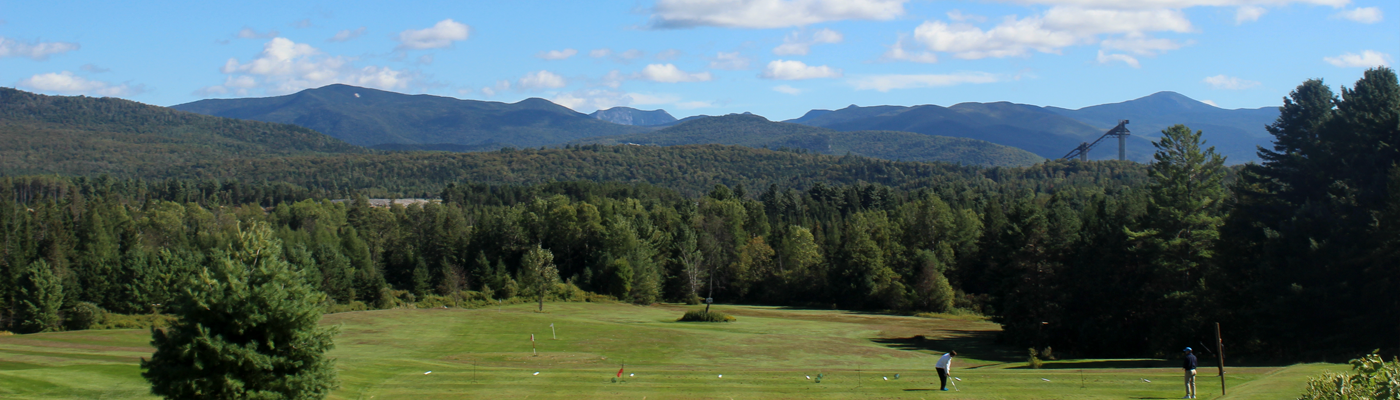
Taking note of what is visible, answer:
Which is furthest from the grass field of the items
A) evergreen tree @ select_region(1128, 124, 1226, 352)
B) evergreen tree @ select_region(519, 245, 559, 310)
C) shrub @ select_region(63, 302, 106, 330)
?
evergreen tree @ select_region(519, 245, 559, 310)

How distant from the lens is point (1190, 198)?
47469 millimetres

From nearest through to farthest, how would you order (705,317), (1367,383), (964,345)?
(1367,383) → (964,345) → (705,317)

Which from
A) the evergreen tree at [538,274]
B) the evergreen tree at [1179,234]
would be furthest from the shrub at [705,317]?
the evergreen tree at [1179,234]

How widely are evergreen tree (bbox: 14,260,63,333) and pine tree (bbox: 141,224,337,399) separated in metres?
62.0

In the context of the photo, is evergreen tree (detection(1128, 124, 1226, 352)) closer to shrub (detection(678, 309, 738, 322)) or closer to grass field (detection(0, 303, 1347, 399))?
grass field (detection(0, 303, 1347, 399))

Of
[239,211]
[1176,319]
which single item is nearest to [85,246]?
[239,211]

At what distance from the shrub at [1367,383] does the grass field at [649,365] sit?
4.84 metres

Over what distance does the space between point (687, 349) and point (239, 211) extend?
127 metres

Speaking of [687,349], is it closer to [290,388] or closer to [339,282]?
[290,388]

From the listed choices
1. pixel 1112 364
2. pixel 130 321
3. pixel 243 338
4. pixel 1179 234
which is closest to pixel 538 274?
pixel 130 321

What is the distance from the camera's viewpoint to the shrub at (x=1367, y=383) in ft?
49.2

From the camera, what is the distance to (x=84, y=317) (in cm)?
6950

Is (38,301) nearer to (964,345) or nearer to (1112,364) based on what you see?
(964,345)

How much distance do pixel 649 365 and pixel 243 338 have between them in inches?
696
